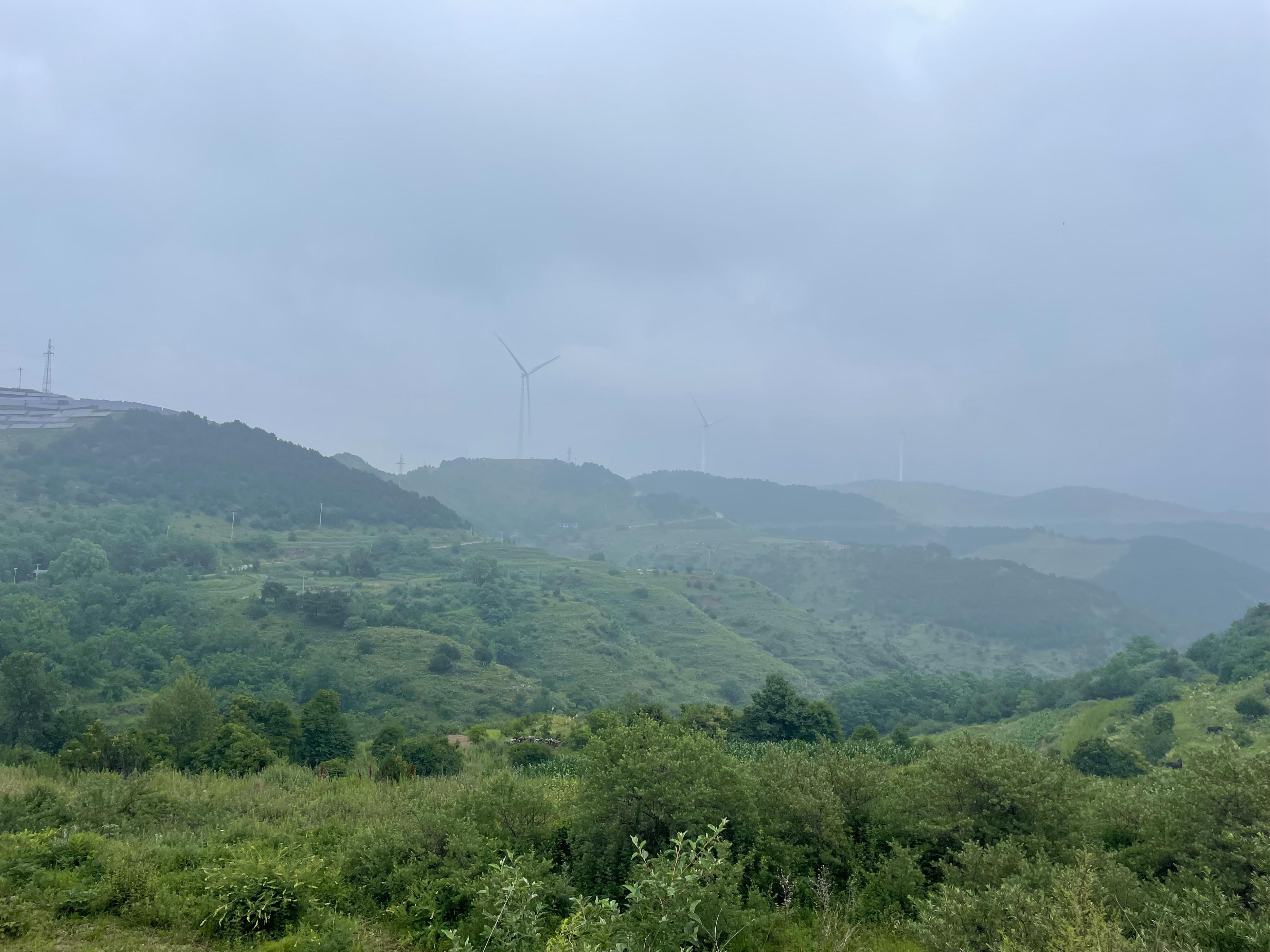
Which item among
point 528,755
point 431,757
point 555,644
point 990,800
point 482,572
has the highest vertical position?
point 990,800

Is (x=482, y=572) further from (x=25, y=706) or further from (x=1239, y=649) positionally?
(x=1239, y=649)

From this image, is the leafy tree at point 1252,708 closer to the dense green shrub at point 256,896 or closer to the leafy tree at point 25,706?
the dense green shrub at point 256,896

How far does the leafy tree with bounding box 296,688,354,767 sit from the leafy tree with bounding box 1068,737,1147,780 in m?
44.3

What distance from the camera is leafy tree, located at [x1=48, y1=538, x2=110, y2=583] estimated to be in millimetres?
115375

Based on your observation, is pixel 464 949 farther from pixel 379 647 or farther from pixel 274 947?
pixel 379 647

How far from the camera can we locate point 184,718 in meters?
43.5

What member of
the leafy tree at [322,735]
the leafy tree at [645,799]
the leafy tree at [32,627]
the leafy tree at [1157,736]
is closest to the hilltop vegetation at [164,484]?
the leafy tree at [32,627]

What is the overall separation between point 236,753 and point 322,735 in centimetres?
770

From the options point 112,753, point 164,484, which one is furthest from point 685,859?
point 164,484

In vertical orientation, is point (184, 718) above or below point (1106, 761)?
above

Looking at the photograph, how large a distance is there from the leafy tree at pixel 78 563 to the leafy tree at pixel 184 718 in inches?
3477

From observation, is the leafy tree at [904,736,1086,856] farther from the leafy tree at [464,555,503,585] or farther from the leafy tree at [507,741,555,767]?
the leafy tree at [464,555,503,585]

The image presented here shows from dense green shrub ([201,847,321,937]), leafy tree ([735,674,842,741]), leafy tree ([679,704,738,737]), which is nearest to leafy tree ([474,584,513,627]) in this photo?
leafy tree ([679,704,738,737])

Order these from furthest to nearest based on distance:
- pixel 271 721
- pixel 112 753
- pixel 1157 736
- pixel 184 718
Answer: pixel 1157 736, pixel 271 721, pixel 184 718, pixel 112 753
